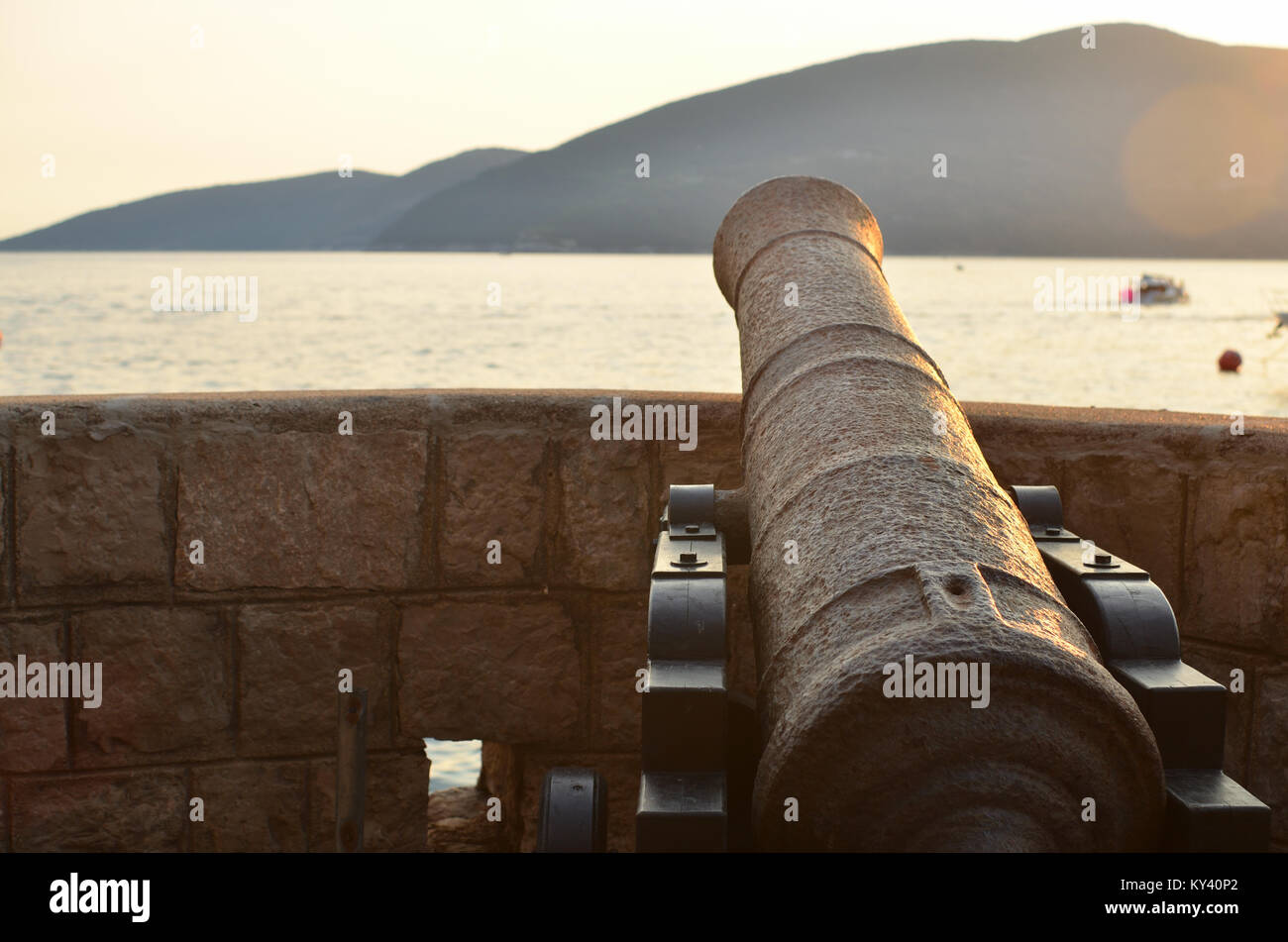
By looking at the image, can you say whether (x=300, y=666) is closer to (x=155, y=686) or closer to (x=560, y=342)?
(x=155, y=686)

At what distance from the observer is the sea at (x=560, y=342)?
40344mm

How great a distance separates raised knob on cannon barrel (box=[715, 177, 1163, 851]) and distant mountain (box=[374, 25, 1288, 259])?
112 m

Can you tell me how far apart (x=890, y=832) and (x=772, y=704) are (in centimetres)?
28

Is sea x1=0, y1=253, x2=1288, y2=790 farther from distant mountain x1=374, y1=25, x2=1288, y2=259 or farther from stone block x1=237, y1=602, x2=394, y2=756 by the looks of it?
distant mountain x1=374, y1=25, x2=1288, y2=259

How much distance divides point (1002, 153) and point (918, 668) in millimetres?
136425

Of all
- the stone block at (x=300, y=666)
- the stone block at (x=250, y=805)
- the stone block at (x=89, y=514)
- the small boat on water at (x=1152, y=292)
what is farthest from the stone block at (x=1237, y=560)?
the small boat on water at (x=1152, y=292)

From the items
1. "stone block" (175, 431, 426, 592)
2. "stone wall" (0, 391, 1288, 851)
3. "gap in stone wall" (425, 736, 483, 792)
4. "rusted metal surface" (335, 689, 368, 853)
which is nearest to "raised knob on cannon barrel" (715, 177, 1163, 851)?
"rusted metal surface" (335, 689, 368, 853)

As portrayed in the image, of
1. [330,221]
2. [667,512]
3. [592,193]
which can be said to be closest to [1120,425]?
[667,512]

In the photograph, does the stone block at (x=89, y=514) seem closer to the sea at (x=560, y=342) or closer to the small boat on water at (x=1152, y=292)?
the sea at (x=560, y=342)

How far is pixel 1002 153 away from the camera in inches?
5054

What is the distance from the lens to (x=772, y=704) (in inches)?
71.9

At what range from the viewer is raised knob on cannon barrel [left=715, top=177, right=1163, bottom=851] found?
1583 millimetres

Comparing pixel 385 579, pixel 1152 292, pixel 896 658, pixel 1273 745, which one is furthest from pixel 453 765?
pixel 1152 292

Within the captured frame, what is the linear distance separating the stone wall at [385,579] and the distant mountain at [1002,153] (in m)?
111
